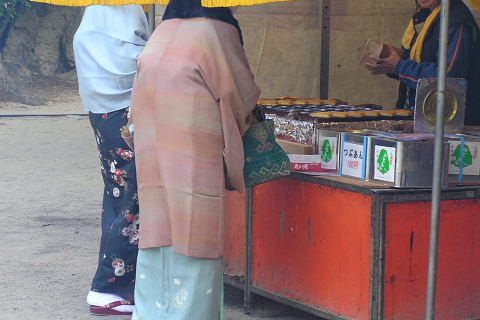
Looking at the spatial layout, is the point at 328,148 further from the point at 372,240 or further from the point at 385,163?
the point at 372,240

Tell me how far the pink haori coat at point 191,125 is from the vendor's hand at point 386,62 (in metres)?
1.36

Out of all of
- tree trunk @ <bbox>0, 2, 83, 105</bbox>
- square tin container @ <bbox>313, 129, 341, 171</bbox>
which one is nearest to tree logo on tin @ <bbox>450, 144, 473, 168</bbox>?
square tin container @ <bbox>313, 129, 341, 171</bbox>

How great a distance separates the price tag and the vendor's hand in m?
0.90

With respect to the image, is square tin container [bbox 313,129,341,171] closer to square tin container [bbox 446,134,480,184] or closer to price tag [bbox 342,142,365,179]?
price tag [bbox 342,142,365,179]

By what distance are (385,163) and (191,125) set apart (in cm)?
85

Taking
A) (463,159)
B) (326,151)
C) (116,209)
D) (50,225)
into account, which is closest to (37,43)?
(50,225)

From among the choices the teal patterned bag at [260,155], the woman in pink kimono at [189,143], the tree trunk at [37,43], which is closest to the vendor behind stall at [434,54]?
the teal patterned bag at [260,155]

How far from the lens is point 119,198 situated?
14.8ft

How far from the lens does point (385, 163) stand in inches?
150

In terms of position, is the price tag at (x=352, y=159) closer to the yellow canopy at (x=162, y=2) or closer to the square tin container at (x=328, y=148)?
the square tin container at (x=328, y=148)

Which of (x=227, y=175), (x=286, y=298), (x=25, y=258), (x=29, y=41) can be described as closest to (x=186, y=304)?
(x=227, y=175)

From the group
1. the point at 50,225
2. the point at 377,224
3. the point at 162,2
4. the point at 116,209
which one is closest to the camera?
the point at 377,224

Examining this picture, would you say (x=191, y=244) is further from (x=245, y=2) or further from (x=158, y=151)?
(x=245, y=2)

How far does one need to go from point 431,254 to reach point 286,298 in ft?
3.41
